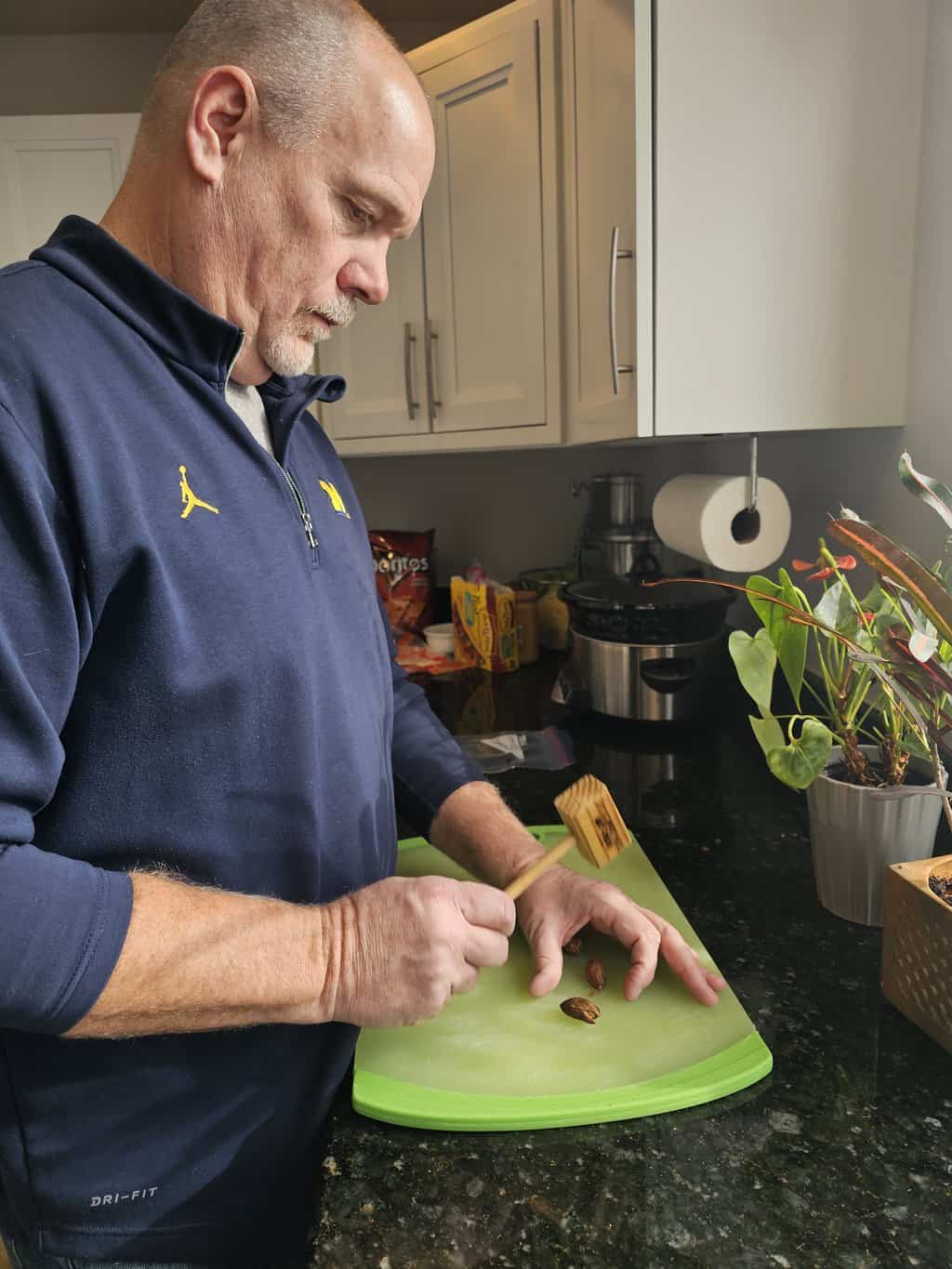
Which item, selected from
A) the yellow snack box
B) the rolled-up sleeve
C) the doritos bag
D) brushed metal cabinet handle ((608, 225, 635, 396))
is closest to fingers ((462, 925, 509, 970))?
the rolled-up sleeve

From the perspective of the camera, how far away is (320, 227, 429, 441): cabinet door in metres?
1.88

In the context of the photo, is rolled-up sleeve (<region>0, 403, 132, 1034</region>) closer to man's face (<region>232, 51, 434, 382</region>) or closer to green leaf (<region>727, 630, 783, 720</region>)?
man's face (<region>232, 51, 434, 382</region>)

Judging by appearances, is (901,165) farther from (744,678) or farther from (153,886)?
(153,886)

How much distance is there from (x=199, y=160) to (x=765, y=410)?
72 cm

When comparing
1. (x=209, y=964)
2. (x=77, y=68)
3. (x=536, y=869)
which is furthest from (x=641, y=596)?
(x=77, y=68)

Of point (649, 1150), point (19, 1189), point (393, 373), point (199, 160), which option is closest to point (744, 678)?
point (649, 1150)

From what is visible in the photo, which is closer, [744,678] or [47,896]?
[47,896]

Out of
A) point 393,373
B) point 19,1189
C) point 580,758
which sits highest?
point 393,373

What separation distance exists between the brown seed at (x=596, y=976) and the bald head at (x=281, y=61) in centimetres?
69

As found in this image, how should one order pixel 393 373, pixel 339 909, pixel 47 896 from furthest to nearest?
pixel 393 373 < pixel 339 909 < pixel 47 896

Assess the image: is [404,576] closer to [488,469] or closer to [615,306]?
[488,469]

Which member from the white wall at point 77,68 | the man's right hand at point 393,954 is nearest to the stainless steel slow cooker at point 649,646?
the man's right hand at point 393,954

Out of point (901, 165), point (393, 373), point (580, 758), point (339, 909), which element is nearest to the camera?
point (339, 909)

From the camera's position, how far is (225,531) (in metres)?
0.70
